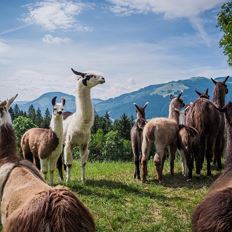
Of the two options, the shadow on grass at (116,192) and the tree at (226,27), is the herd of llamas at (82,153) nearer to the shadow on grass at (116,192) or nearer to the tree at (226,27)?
the shadow on grass at (116,192)

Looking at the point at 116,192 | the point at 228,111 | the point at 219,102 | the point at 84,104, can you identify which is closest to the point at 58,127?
the point at 84,104

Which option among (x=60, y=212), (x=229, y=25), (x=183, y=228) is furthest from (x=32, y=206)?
(x=229, y=25)

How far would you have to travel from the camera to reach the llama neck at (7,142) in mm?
6223

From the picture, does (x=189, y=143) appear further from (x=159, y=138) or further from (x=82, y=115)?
(x=82, y=115)

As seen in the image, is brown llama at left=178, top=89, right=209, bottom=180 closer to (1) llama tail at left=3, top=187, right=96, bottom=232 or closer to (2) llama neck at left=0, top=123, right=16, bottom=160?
(2) llama neck at left=0, top=123, right=16, bottom=160

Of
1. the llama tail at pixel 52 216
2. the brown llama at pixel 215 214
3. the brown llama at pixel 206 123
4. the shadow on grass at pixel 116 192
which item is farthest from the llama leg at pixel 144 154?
the llama tail at pixel 52 216

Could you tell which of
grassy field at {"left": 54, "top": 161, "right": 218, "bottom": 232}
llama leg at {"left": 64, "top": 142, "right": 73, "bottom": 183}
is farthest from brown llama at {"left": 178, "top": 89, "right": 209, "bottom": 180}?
llama leg at {"left": 64, "top": 142, "right": 73, "bottom": 183}

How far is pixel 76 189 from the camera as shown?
407 inches

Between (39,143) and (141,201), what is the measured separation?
11.1 feet

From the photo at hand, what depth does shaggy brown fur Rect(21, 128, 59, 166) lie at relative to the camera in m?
10.8

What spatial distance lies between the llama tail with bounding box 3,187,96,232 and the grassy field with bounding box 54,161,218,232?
3.66 meters

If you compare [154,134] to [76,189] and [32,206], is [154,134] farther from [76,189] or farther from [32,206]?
[32,206]

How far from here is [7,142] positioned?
6352 mm

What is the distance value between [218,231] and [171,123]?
23.6 feet
